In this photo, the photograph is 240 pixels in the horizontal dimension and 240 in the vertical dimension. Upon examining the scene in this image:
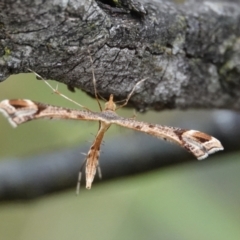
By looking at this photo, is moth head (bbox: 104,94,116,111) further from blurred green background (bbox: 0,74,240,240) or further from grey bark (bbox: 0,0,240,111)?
blurred green background (bbox: 0,74,240,240)

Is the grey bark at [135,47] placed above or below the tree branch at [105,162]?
above

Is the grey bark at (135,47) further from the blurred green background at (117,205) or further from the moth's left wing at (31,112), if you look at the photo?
the blurred green background at (117,205)

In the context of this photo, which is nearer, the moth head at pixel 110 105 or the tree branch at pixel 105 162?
the moth head at pixel 110 105

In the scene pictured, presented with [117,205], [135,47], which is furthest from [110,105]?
[117,205]

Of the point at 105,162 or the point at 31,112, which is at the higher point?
the point at 31,112

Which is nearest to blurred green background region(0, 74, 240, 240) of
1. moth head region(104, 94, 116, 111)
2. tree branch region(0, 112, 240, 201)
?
tree branch region(0, 112, 240, 201)

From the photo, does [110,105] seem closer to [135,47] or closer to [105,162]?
[135,47]

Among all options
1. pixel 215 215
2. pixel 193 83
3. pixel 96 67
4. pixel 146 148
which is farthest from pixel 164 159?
pixel 215 215

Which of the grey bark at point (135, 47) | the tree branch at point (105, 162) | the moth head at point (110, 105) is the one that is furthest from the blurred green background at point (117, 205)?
the moth head at point (110, 105)
